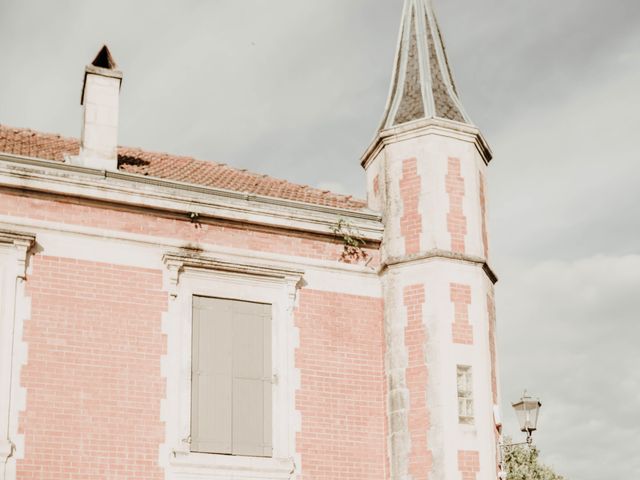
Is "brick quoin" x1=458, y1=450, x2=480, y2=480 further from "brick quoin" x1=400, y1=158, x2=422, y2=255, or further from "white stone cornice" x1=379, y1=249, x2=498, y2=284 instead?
"brick quoin" x1=400, y1=158, x2=422, y2=255

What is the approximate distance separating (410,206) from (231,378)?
404cm

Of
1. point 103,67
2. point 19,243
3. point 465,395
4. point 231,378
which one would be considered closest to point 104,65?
point 103,67

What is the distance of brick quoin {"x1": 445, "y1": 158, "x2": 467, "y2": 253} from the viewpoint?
1617 centimetres

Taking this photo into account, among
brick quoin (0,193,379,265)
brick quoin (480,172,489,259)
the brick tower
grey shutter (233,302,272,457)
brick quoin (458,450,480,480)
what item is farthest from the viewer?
brick quoin (480,172,489,259)

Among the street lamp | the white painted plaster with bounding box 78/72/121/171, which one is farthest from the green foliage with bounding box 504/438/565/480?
the white painted plaster with bounding box 78/72/121/171

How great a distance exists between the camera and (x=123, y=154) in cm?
1744

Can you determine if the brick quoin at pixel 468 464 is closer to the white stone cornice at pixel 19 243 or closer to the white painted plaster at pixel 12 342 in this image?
the white painted plaster at pixel 12 342

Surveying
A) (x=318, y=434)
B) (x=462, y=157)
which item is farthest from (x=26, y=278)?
(x=462, y=157)

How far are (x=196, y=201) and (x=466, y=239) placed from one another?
4.26 m

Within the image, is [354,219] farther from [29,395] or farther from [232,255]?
[29,395]

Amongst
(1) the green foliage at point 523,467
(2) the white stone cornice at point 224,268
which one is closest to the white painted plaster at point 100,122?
(2) the white stone cornice at point 224,268

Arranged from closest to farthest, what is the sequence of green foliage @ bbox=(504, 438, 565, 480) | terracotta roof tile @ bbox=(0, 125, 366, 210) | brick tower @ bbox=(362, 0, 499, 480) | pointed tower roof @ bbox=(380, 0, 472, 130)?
brick tower @ bbox=(362, 0, 499, 480) < terracotta roof tile @ bbox=(0, 125, 366, 210) < pointed tower roof @ bbox=(380, 0, 472, 130) < green foliage @ bbox=(504, 438, 565, 480)

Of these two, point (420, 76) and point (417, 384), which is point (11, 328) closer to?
point (417, 384)

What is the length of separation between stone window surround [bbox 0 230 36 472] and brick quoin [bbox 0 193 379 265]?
1.87 feet
